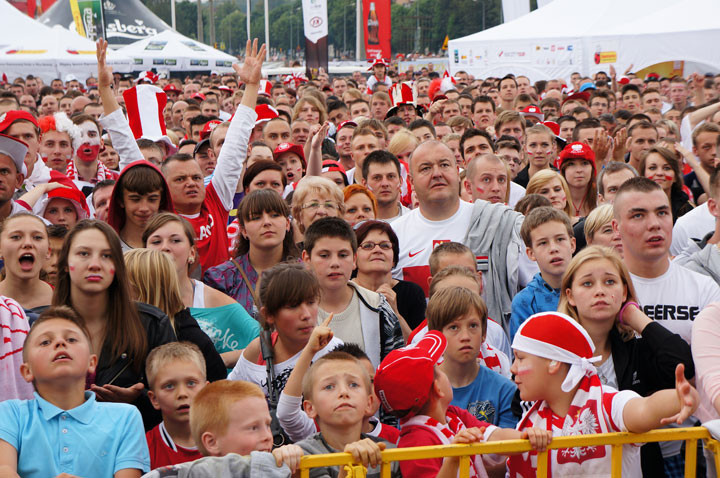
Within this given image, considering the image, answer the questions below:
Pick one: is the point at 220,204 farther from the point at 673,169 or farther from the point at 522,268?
the point at 673,169

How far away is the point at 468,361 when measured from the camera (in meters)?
3.87

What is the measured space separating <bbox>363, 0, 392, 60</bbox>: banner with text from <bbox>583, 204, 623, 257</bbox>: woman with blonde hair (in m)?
32.2

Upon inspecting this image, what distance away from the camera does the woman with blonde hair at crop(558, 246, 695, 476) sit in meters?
3.44

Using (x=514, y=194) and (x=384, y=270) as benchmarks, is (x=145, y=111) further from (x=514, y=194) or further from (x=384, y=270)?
(x=384, y=270)

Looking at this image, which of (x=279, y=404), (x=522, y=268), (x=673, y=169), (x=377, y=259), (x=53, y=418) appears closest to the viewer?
(x=53, y=418)

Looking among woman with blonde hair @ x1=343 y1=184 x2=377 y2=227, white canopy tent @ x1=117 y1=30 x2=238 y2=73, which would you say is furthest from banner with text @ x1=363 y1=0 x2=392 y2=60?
woman with blonde hair @ x1=343 y1=184 x2=377 y2=227

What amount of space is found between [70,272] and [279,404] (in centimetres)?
115

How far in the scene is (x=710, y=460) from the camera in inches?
123

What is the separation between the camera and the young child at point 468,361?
12.4 feet

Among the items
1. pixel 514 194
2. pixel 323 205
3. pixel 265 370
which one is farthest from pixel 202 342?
pixel 514 194

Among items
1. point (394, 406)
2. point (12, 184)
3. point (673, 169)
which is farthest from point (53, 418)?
point (673, 169)

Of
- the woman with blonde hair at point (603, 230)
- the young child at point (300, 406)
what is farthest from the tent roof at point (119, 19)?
the young child at point (300, 406)

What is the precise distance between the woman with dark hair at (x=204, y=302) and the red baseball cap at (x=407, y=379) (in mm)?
1299

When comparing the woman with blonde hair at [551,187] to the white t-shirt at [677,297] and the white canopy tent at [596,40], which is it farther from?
the white canopy tent at [596,40]
